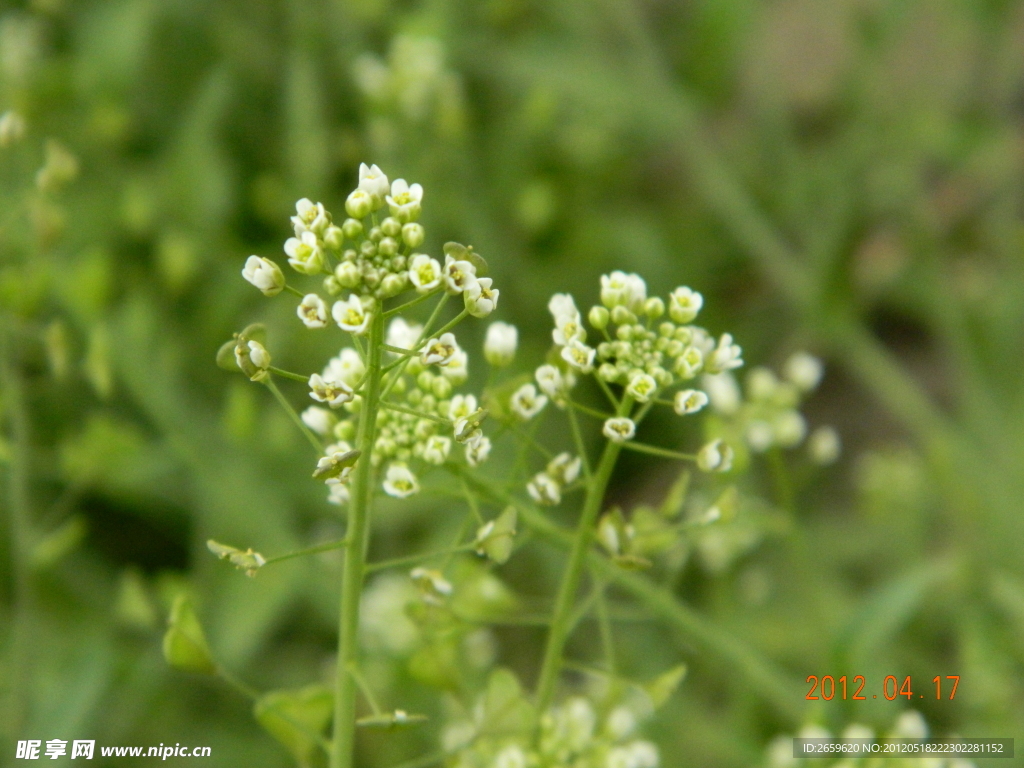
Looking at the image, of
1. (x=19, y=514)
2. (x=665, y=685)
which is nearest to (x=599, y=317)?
(x=665, y=685)

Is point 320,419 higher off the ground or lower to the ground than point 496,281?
lower

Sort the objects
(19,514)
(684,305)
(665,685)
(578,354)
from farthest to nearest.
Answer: (19,514), (665,685), (684,305), (578,354)

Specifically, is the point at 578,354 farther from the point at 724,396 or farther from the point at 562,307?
the point at 724,396

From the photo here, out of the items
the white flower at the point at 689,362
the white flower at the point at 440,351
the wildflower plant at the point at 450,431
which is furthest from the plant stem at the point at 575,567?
the white flower at the point at 440,351

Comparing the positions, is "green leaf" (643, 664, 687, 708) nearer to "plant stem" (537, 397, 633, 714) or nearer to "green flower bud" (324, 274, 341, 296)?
"plant stem" (537, 397, 633, 714)

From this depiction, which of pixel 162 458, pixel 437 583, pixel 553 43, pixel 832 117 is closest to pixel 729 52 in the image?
pixel 553 43

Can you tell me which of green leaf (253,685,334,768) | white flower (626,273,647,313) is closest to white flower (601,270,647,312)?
white flower (626,273,647,313)

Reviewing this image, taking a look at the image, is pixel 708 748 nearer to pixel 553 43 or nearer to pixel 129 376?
pixel 129 376
